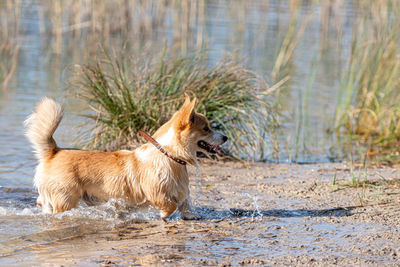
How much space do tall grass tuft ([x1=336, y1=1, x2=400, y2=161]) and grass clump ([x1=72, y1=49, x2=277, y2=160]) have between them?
2.06 m

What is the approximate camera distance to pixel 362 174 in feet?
21.3

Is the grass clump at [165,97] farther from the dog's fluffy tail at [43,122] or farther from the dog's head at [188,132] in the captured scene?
the dog's fluffy tail at [43,122]


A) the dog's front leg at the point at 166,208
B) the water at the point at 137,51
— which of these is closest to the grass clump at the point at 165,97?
the water at the point at 137,51

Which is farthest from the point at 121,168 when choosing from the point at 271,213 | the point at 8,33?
the point at 8,33

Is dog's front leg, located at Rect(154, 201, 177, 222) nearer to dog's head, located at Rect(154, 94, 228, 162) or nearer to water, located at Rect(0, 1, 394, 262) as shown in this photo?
water, located at Rect(0, 1, 394, 262)

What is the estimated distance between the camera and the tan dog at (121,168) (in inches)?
186

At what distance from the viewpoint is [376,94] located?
346 inches

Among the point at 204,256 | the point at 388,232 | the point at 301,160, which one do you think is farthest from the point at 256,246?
the point at 301,160

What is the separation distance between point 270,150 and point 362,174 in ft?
6.05

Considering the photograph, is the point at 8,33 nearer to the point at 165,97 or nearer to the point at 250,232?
the point at 165,97

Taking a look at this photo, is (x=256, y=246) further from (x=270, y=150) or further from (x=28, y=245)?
(x=270, y=150)

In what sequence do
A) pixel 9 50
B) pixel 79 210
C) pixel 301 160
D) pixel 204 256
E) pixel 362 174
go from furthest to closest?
pixel 9 50 → pixel 301 160 → pixel 362 174 → pixel 79 210 → pixel 204 256

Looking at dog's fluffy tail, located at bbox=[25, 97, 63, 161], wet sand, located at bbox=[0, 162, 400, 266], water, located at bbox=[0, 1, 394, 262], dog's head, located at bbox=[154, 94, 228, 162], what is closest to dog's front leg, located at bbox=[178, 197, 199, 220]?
wet sand, located at bbox=[0, 162, 400, 266]

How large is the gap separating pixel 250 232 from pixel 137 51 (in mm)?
9586
